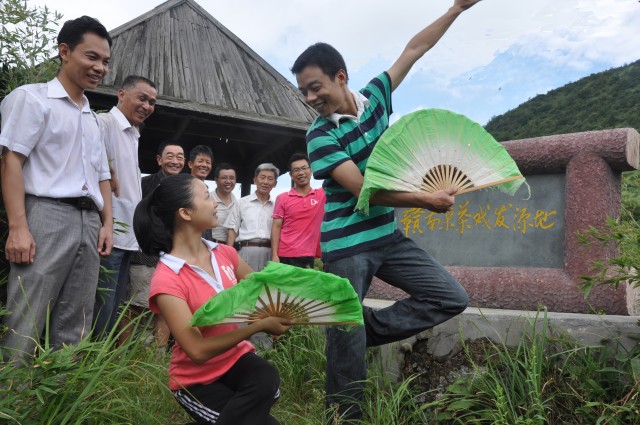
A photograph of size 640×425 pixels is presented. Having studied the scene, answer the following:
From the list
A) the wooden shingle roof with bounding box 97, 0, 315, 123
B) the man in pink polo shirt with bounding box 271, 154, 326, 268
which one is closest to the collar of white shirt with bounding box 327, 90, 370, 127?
the man in pink polo shirt with bounding box 271, 154, 326, 268

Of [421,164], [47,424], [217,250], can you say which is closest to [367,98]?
[421,164]

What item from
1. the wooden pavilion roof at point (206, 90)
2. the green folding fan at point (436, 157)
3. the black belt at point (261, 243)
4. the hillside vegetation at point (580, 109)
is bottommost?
the black belt at point (261, 243)

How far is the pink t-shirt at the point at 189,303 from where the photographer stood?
6.16 feet

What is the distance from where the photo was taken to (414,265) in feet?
7.82

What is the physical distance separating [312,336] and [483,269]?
130 centimetres

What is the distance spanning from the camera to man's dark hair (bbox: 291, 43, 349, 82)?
2369 mm

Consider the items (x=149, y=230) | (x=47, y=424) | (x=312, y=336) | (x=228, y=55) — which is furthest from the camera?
(x=228, y=55)

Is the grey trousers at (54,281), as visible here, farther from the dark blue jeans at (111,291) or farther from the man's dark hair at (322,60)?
the man's dark hair at (322,60)

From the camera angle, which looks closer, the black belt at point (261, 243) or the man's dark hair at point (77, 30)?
the man's dark hair at point (77, 30)

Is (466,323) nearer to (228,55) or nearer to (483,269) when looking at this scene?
(483,269)

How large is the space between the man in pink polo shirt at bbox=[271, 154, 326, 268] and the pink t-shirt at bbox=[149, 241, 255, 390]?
2455 mm

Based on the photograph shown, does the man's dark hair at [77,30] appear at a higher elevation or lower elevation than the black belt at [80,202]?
higher

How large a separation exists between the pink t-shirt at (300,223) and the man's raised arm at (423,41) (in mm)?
2026

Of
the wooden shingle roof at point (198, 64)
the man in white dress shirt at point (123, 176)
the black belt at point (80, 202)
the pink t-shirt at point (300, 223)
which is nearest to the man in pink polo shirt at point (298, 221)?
the pink t-shirt at point (300, 223)
